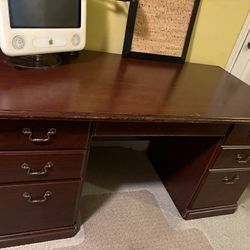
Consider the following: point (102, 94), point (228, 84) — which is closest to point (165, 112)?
point (102, 94)

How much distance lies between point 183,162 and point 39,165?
88 centimetres

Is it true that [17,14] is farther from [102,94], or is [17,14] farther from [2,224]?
[2,224]

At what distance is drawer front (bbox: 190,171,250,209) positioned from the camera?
1394 millimetres

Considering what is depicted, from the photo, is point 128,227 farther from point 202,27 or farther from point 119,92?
point 202,27

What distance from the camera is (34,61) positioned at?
3.69ft

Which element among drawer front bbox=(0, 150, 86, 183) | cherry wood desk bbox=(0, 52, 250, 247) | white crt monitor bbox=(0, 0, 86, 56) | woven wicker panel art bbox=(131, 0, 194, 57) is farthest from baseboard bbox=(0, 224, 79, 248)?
woven wicker panel art bbox=(131, 0, 194, 57)

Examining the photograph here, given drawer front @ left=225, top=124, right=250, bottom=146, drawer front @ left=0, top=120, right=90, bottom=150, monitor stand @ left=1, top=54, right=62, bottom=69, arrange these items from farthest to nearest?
drawer front @ left=225, top=124, right=250, bottom=146, monitor stand @ left=1, top=54, right=62, bottom=69, drawer front @ left=0, top=120, right=90, bottom=150

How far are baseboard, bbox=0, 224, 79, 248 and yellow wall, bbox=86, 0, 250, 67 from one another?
3.09 feet

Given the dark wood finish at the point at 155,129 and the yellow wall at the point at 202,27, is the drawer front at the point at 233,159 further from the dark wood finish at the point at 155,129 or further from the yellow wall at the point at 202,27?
the yellow wall at the point at 202,27

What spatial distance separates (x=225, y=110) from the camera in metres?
1.12

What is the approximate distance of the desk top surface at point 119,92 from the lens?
0.86 m

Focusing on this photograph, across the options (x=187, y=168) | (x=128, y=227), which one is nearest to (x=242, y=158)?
(x=187, y=168)

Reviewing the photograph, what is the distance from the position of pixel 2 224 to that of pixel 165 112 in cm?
80

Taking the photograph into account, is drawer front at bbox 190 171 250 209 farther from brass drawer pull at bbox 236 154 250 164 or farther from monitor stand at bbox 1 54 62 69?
monitor stand at bbox 1 54 62 69
